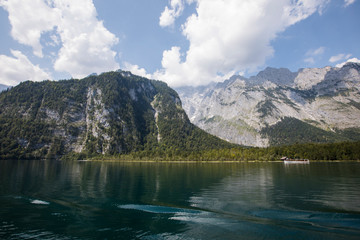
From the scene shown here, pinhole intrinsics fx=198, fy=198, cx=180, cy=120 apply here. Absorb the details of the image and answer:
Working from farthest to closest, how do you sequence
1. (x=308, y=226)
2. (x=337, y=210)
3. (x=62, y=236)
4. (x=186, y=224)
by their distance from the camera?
1. (x=337, y=210)
2. (x=186, y=224)
3. (x=308, y=226)
4. (x=62, y=236)

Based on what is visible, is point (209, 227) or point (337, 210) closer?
point (209, 227)

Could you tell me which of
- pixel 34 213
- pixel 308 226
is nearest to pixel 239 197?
pixel 308 226

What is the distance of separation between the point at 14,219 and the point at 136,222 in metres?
14.3

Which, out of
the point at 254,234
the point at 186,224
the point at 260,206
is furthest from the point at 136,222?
the point at 260,206

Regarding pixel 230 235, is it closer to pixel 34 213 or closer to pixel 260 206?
pixel 260 206

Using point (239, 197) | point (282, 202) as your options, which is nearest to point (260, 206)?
point (282, 202)

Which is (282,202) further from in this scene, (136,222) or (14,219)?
(14,219)

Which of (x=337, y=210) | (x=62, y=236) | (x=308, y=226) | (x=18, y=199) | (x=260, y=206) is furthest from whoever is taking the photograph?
(x=18, y=199)

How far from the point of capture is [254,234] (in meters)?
18.7

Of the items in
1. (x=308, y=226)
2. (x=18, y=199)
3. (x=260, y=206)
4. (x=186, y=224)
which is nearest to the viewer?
(x=308, y=226)

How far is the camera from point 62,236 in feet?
60.5

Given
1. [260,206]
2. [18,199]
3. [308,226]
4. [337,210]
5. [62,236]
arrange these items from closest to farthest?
1. [62,236]
2. [308,226]
3. [337,210]
4. [260,206]
5. [18,199]

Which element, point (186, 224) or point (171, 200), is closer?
point (186, 224)

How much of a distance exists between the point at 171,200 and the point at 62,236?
1802 centimetres
